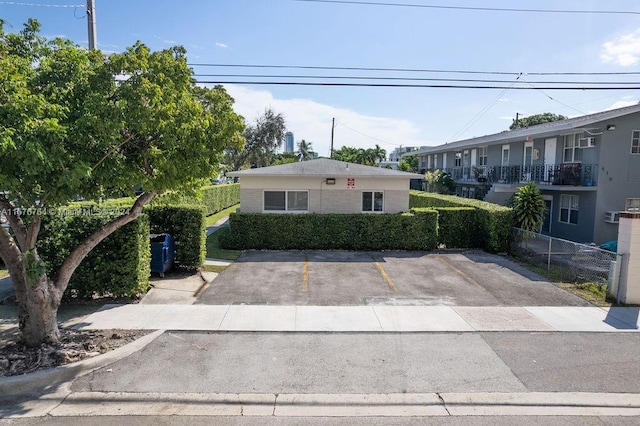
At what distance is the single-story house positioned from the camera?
16906mm

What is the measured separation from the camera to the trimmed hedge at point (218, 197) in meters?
25.7

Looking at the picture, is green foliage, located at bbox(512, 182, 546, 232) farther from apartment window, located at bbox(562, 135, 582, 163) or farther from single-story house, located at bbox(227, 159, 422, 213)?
apartment window, located at bbox(562, 135, 582, 163)

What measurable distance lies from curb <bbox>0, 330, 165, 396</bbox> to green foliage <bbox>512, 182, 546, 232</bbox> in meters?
14.3

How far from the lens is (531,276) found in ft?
39.1

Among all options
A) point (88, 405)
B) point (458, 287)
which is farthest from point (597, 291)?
point (88, 405)

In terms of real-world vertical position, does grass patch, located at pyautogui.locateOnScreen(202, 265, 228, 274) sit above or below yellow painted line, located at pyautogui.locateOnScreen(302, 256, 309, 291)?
above

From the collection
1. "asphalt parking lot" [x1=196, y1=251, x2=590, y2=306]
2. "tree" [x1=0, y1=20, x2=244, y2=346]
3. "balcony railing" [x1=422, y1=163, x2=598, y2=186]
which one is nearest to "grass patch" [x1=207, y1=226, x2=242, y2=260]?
"asphalt parking lot" [x1=196, y1=251, x2=590, y2=306]

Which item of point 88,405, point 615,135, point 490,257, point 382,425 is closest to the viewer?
point 382,425

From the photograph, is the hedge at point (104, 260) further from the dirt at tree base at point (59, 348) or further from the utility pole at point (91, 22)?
the utility pole at point (91, 22)

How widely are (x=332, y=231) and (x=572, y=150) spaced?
1256 centimetres

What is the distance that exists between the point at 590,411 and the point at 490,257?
10.1 metres

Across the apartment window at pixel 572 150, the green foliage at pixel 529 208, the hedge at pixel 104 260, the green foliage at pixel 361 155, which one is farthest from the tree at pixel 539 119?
the hedge at pixel 104 260

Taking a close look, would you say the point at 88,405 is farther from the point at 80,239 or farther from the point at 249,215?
the point at 249,215

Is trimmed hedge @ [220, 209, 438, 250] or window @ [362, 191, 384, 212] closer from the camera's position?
trimmed hedge @ [220, 209, 438, 250]
